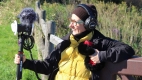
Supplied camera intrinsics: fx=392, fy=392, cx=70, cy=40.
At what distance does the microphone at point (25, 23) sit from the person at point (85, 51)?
9.1 inches

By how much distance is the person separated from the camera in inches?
110

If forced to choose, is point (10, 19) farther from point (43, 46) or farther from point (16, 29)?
point (16, 29)

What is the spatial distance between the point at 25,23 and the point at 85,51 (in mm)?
583

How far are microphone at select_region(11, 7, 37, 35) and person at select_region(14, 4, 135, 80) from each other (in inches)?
9.1

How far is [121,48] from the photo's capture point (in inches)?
110

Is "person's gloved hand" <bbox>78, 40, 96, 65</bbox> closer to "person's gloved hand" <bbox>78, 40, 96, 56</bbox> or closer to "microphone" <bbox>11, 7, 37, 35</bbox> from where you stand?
"person's gloved hand" <bbox>78, 40, 96, 56</bbox>

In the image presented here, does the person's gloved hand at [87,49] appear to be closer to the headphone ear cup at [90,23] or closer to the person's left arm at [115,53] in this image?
the person's left arm at [115,53]

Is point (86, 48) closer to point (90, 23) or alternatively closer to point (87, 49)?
point (87, 49)

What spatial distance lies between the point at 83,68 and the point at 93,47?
0.18 metres

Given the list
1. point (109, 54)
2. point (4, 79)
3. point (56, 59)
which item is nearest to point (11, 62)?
point (4, 79)

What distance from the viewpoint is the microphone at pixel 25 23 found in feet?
10.2

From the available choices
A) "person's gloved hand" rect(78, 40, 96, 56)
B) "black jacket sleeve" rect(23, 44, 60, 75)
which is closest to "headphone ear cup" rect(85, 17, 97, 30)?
"person's gloved hand" rect(78, 40, 96, 56)

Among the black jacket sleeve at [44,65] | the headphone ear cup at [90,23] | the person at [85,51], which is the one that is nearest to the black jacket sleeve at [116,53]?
the person at [85,51]

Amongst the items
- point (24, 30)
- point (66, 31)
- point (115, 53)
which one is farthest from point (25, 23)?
point (66, 31)
